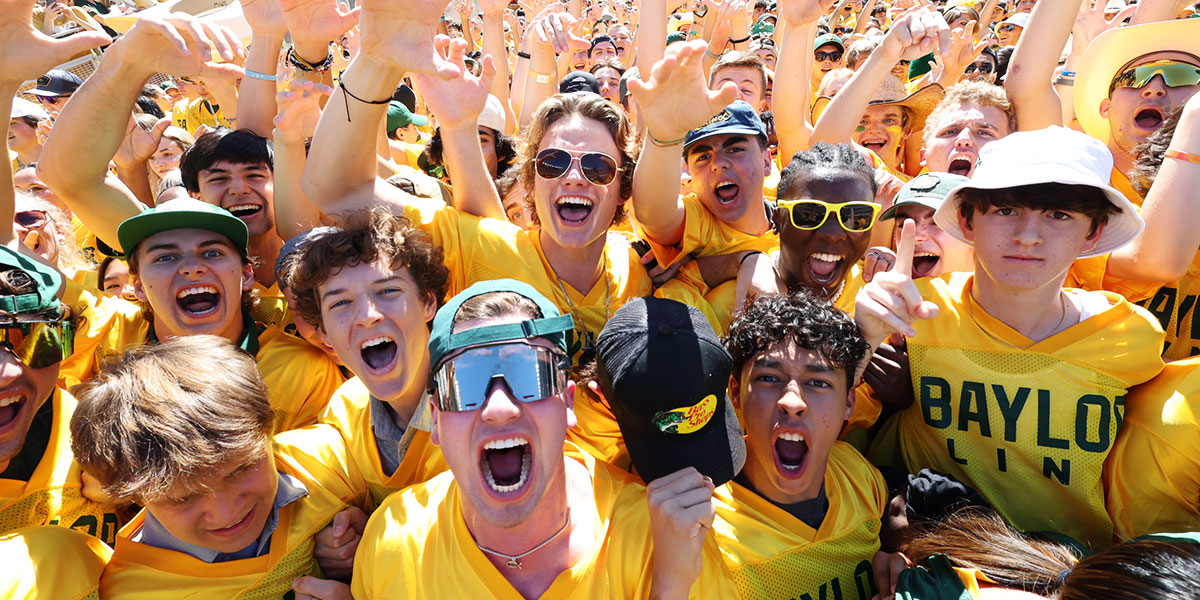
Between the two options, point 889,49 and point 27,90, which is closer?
point 889,49

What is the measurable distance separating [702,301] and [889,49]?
2.10 metres

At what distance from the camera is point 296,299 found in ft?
8.75

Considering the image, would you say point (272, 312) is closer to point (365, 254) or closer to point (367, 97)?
point (365, 254)

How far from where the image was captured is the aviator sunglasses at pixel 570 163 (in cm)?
304

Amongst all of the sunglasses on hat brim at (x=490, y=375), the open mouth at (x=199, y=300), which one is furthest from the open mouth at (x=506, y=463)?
the open mouth at (x=199, y=300)

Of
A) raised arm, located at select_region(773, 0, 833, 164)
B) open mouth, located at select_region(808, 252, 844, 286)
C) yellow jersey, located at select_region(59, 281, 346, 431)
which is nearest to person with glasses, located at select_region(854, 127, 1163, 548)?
open mouth, located at select_region(808, 252, 844, 286)

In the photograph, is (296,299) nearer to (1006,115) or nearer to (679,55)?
(679,55)

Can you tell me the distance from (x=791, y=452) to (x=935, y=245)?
1492mm

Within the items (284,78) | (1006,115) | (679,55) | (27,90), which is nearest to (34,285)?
(284,78)

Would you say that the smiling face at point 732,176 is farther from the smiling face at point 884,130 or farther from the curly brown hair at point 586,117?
the smiling face at point 884,130

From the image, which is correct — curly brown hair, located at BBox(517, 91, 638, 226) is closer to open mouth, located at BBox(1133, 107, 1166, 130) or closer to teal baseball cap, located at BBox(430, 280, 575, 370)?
teal baseball cap, located at BBox(430, 280, 575, 370)

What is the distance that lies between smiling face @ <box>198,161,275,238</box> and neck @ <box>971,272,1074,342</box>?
11.0ft

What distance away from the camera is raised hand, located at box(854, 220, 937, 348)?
2.17 metres

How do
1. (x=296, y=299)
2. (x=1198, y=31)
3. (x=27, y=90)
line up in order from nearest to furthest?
(x=296, y=299) → (x=1198, y=31) → (x=27, y=90)
